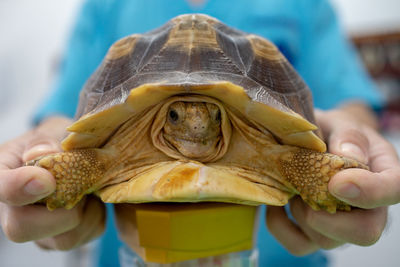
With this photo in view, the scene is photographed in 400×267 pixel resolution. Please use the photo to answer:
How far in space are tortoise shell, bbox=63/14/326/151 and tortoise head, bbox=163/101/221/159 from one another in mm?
37

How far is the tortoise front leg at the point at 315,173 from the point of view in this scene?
547 mm

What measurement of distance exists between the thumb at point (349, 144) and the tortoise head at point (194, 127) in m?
0.23

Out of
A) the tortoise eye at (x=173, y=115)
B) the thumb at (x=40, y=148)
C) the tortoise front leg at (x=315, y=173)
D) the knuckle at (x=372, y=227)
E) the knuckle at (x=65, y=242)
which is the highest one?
the tortoise eye at (x=173, y=115)

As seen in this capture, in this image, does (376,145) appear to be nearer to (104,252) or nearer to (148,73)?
(148,73)

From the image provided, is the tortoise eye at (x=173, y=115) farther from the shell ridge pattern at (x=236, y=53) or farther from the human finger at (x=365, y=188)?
the human finger at (x=365, y=188)

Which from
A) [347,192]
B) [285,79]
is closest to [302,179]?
[347,192]

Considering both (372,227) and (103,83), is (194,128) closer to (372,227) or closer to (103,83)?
(103,83)

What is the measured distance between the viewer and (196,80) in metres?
0.52

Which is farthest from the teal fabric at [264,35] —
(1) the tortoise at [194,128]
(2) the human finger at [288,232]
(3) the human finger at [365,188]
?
(3) the human finger at [365,188]

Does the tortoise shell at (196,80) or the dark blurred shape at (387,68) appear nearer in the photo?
the tortoise shell at (196,80)

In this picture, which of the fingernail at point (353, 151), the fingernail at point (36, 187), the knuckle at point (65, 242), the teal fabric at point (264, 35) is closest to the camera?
the fingernail at point (36, 187)

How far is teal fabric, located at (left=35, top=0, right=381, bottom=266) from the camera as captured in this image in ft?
3.82

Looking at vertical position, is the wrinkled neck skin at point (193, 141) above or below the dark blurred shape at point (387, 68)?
A: above

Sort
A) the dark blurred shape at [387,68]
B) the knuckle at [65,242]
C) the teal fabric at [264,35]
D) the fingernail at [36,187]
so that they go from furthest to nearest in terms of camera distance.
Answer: the dark blurred shape at [387,68] → the teal fabric at [264,35] → the knuckle at [65,242] → the fingernail at [36,187]
